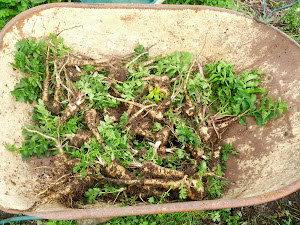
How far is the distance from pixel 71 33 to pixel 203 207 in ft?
6.70

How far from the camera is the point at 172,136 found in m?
2.75

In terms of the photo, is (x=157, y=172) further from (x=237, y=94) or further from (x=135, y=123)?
(x=237, y=94)

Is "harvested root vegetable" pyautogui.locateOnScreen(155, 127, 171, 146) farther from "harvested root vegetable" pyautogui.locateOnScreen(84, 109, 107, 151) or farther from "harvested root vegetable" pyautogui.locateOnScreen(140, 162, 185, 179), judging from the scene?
"harvested root vegetable" pyautogui.locateOnScreen(84, 109, 107, 151)

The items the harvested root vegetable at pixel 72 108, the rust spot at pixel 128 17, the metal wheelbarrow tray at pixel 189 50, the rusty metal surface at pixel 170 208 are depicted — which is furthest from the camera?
the rust spot at pixel 128 17

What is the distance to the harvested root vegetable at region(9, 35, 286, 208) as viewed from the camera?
2.45m

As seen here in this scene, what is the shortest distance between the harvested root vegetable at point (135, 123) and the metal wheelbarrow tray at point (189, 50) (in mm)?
111

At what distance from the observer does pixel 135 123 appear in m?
2.65

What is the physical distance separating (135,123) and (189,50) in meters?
0.98

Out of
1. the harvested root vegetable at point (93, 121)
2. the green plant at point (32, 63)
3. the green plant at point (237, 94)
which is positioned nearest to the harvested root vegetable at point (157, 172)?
the harvested root vegetable at point (93, 121)

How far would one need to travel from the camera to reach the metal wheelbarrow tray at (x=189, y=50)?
2355mm

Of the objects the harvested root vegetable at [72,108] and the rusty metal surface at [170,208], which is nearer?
the rusty metal surface at [170,208]

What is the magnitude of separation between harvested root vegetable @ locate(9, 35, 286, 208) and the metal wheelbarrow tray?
4.4 inches

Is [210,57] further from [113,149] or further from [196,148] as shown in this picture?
[113,149]

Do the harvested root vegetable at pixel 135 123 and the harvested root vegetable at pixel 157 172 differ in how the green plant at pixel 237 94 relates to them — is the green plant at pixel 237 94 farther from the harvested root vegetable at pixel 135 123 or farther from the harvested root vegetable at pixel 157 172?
the harvested root vegetable at pixel 157 172
